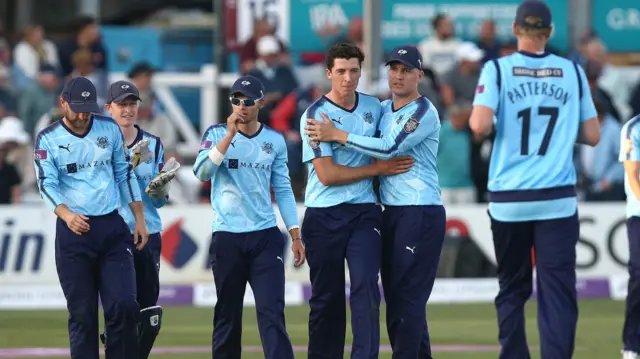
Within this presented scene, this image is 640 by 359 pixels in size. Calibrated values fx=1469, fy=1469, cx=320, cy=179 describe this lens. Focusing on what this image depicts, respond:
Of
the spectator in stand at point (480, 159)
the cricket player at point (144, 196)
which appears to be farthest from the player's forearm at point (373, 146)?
the spectator in stand at point (480, 159)

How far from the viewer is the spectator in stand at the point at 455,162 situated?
18531 millimetres

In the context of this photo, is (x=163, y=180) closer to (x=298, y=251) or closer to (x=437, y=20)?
(x=298, y=251)

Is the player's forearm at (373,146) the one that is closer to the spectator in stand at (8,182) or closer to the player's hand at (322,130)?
the player's hand at (322,130)

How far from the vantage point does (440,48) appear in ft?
67.4

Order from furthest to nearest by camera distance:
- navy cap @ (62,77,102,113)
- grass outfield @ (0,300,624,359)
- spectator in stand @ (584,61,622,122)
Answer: spectator in stand @ (584,61,622,122) → grass outfield @ (0,300,624,359) → navy cap @ (62,77,102,113)

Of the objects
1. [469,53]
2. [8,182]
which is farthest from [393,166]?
[469,53]

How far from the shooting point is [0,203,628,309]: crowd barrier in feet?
56.2

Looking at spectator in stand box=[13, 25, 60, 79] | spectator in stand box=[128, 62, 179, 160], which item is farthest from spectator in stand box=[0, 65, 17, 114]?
spectator in stand box=[128, 62, 179, 160]

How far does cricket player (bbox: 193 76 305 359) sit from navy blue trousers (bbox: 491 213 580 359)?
1.47 metres

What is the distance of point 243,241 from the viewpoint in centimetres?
1005

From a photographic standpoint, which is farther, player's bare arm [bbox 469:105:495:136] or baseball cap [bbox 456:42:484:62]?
baseball cap [bbox 456:42:484:62]

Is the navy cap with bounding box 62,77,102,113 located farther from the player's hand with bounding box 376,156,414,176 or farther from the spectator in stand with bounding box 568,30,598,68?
the spectator in stand with bounding box 568,30,598,68

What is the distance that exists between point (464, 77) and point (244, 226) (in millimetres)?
10222

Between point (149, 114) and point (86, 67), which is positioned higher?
point (86, 67)
